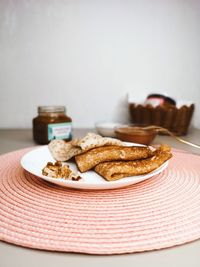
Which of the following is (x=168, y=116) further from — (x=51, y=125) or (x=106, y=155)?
(x=106, y=155)

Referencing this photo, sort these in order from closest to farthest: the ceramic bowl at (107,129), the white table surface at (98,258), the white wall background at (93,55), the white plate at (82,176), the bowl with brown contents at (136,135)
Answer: the white table surface at (98,258)
the white plate at (82,176)
the bowl with brown contents at (136,135)
the ceramic bowl at (107,129)
the white wall background at (93,55)

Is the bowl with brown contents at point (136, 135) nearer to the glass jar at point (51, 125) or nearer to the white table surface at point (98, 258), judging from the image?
the glass jar at point (51, 125)

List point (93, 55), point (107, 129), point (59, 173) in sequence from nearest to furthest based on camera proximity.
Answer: point (59, 173), point (107, 129), point (93, 55)

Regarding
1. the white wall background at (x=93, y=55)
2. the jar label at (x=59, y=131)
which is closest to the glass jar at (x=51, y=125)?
the jar label at (x=59, y=131)

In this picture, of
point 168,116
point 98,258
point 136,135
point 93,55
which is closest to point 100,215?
point 98,258

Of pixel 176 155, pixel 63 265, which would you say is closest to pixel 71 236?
pixel 63 265

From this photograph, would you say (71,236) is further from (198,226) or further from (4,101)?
(4,101)
